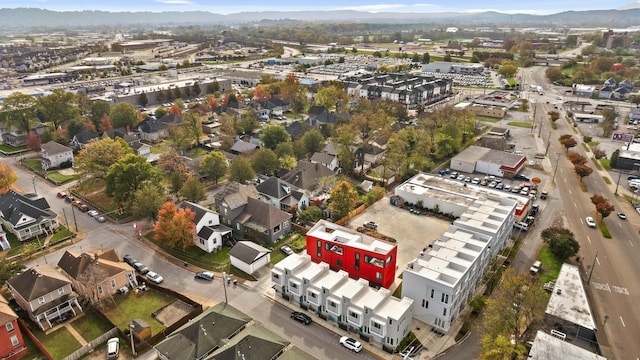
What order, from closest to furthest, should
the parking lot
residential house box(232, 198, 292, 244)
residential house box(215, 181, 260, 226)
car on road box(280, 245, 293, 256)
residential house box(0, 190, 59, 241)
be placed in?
car on road box(280, 245, 293, 256)
the parking lot
residential house box(232, 198, 292, 244)
residential house box(0, 190, 59, 241)
residential house box(215, 181, 260, 226)

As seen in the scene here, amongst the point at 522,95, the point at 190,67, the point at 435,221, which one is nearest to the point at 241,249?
the point at 435,221

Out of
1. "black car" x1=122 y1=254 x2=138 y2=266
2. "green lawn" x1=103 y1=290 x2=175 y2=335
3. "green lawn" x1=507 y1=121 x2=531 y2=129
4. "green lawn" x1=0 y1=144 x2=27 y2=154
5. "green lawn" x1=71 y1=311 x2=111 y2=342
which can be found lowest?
"green lawn" x1=71 y1=311 x2=111 y2=342

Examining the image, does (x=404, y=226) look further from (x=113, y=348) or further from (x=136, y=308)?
(x=113, y=348)

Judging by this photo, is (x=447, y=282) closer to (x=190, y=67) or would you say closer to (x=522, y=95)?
(x=522, y=95)

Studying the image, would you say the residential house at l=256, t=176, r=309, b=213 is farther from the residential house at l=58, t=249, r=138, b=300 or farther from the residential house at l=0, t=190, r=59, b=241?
the residential house at l=0, t=190, r=59, b=241

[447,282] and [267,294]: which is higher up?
[447,282]

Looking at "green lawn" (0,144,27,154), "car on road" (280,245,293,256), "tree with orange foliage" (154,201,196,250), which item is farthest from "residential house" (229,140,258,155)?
"green lawn" (0,144,27,154)

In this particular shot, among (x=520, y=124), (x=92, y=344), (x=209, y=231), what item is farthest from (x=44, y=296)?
(x=520, y=124)
